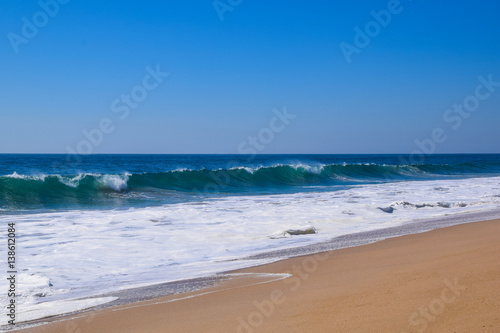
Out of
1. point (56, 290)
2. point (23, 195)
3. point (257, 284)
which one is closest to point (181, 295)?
point (257, 284)

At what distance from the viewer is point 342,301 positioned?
12.1 ft

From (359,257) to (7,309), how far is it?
4.32 metres

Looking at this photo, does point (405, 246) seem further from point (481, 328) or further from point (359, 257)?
point (481, 328)

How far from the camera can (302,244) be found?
7523 millimetres

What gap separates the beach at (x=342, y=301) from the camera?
123 inches

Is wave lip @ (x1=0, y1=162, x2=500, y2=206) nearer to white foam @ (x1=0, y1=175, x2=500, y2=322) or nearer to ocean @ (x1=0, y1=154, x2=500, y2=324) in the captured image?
ocean @ (x1=0, y1=154, x2=500, y2=324)

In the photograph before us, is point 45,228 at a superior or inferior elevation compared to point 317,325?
superior
